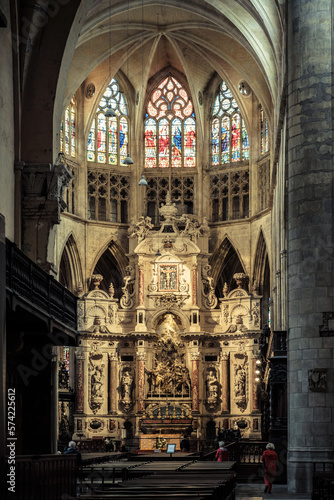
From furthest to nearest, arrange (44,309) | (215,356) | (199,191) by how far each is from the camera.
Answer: (199,191) → (215,356) → (44,309)

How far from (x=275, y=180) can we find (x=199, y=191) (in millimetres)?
7673

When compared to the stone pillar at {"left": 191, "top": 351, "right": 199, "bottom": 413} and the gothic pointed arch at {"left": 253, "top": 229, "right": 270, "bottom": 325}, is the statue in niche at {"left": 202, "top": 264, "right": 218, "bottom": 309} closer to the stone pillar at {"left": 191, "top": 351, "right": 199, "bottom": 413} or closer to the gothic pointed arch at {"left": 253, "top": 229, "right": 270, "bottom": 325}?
the gothic pointed arch at {"left": 253, "top": 229, "right": 270, "bottom": 325}

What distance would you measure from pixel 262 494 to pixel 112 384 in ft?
64.6

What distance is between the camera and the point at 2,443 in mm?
9195

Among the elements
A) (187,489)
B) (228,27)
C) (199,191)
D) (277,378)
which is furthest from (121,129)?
(187,489)

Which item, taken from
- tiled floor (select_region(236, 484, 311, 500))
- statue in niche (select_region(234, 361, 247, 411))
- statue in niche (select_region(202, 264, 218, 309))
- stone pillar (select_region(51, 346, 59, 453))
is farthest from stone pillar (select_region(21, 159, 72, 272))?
statue in niche (select_region(202, 264, 218, 309))

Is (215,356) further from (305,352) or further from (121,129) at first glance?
(305,352)

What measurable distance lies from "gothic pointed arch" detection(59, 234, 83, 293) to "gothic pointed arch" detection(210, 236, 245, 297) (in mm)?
6158

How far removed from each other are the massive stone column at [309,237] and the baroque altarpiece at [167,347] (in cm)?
1795

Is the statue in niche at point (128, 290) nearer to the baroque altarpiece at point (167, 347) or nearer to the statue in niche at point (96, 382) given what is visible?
the baroque altarpiece at point (167, 347)

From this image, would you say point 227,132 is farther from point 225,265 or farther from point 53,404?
point 53,404

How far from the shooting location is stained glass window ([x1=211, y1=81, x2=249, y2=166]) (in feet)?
148

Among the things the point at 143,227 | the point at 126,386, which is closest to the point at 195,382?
the point at 126,386

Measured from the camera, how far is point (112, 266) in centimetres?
4606
